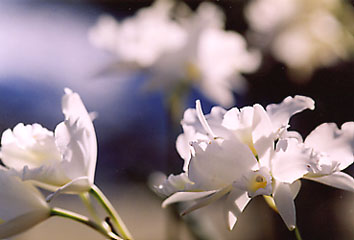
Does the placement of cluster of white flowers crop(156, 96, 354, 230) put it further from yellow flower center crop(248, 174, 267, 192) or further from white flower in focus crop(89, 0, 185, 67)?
white flower in focus crop(89, 0, 185, 67)

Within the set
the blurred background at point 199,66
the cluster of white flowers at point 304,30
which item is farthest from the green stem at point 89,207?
the cluster of white flowers at point 304,30

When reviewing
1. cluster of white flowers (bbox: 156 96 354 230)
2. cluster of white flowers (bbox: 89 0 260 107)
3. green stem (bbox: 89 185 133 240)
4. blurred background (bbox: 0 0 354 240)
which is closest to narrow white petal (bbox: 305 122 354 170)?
cluster of white flowers (bbox: 156 96 354 230)

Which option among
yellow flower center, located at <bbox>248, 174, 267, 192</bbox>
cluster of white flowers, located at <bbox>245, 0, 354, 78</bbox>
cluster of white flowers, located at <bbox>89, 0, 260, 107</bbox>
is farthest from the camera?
cluster of white flowers, located at <bbox>89, 0, 260, 107</bbox>

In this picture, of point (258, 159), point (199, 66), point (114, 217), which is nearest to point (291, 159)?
point (258, 159)

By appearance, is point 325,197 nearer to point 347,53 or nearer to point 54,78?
point 347,53

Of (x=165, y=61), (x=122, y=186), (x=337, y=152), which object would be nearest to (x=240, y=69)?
(x=165, y=61)

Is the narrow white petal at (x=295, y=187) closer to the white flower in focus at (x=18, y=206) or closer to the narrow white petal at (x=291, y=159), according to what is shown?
the narrow white petal at (x=291, y=159)
